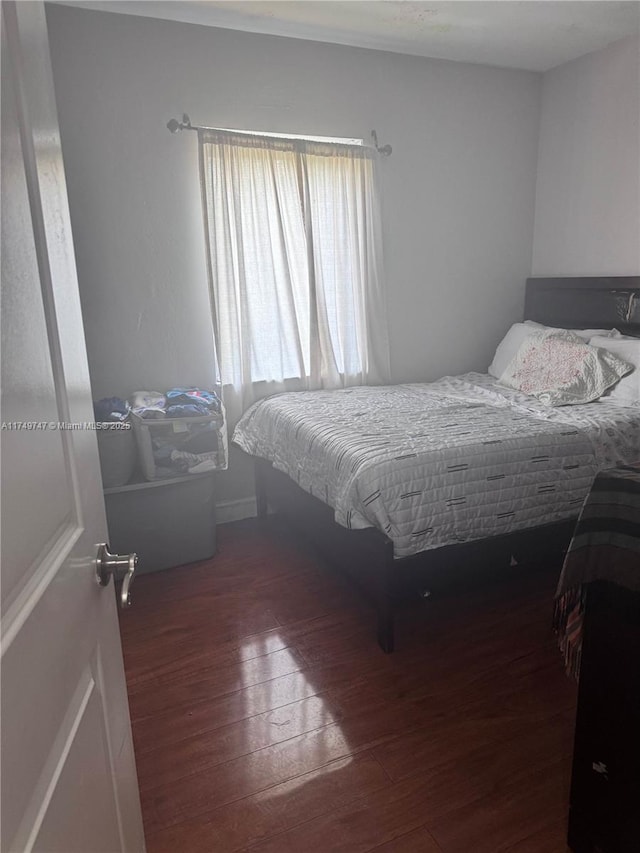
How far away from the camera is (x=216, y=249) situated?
2955 millimetres

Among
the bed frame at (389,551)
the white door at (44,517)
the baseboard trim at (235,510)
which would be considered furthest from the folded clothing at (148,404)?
the white door at (44,517)

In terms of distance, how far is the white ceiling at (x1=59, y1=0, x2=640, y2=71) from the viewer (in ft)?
8.62

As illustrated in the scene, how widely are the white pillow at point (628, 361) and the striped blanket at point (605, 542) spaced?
190 cm

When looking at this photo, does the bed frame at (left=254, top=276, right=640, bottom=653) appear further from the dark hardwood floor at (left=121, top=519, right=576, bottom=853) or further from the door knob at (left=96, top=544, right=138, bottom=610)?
the door knob at (left=96, top=544, right=138, bottom=610)

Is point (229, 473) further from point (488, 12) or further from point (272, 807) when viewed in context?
point (488, 12)

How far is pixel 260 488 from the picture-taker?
3.25m

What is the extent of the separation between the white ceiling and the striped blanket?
2595 millimetres

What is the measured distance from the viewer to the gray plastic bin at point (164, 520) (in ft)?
8.54

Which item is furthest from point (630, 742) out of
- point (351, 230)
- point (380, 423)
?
point (351, 230)

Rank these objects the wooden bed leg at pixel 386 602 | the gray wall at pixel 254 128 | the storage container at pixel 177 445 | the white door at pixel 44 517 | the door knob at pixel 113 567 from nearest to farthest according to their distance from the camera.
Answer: the white door at pixel 44 517 < the door knob at pixel 113 567 < the wooden bed leg at pixel 386 602 < the storage container at pixel 177 445 < the gray wall at pixel 254 128

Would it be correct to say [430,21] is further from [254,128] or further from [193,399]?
[193,399]

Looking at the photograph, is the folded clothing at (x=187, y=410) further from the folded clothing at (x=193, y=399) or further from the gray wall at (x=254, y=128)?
the gray wall at (x=254, y=128)

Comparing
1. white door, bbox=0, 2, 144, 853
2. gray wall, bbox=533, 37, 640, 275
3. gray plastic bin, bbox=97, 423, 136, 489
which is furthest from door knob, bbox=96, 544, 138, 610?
gray wall, bbox=533, 37, 640, 275

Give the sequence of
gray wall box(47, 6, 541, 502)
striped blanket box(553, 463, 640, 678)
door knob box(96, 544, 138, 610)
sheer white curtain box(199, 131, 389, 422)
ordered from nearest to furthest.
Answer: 1. door knob box(96, 544, 138, 610)
2. striped blanket box(553, 463, 640, 678)
3. gray wall box(47, 6, 541, 502)
4. sheer white curtain box(199, 131, 389, 422)
